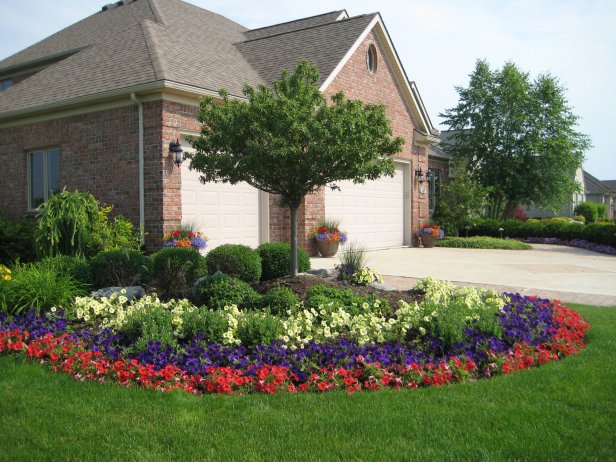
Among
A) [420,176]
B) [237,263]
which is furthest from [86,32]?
[237,263]

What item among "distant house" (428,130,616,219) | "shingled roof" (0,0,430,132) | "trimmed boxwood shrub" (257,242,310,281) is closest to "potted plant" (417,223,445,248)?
"distant house" (428,130,616,219)

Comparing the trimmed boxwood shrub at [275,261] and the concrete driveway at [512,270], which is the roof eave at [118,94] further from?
the concrete driveway at [512,270]

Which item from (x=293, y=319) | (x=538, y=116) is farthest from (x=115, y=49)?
(x=538, y=116)

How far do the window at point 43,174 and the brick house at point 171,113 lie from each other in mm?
33

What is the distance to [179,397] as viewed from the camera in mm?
4062

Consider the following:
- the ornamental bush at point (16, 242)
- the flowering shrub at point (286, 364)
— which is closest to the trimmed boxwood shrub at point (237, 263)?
the flowering shrub at point (286, 364)

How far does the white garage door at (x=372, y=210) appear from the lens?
15109 mm

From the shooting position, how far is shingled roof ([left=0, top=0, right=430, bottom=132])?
1183 cm

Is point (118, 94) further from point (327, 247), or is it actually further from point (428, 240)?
point (428, 240)

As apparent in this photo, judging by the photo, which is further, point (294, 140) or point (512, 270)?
point (512, 270)

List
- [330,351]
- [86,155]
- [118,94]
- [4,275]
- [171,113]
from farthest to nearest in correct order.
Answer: [86,155] < [118,94] < [171,113] < [4,275] < [330,351]

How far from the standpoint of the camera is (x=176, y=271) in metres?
7.82

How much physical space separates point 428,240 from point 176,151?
1009 centimetres

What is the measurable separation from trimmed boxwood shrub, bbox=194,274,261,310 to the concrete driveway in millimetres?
3344
